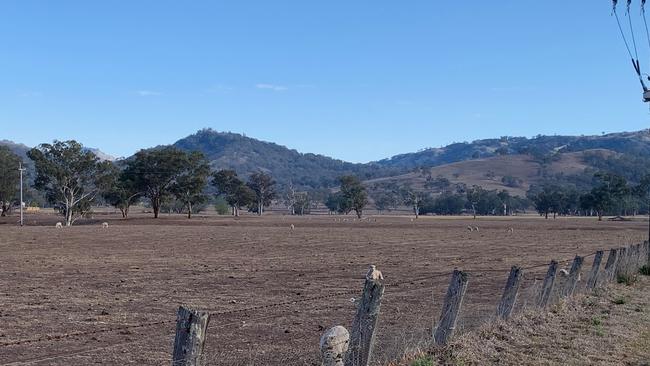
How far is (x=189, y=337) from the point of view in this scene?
607cm

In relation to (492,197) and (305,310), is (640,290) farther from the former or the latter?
(492,197)

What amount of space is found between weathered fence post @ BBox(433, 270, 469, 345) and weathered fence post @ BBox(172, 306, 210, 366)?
465cm

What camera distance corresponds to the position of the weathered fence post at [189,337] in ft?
19.9

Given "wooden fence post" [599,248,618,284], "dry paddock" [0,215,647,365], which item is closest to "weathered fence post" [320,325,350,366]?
"dry paddock" [0,215,647,365]

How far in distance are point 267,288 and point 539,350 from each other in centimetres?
1110

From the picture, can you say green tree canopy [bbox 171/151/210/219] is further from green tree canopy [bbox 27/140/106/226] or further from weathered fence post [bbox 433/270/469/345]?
weathered fence post [bbox 433/270/469/345]

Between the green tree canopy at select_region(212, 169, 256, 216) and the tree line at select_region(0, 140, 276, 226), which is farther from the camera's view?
the green tree canopy at select_region(212, 169, 256, 216)

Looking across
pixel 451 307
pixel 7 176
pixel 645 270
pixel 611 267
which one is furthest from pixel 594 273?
pixel 7 176

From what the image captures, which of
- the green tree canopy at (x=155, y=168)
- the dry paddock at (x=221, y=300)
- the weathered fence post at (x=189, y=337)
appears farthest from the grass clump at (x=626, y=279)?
the green tree canopy at (x=155, y=168)

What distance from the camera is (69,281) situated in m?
22.3

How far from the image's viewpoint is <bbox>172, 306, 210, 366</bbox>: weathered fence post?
6.07 metres

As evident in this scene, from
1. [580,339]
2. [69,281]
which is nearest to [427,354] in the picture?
[580,339]

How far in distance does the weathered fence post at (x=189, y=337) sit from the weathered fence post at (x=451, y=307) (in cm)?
465

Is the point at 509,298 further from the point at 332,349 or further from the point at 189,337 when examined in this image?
the point at 189,337
